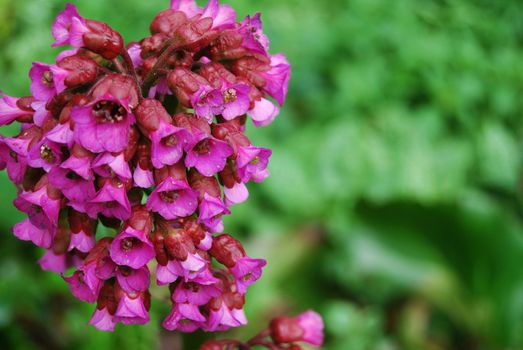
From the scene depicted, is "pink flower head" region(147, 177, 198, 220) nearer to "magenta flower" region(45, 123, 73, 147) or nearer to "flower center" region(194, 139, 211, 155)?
"flower center" region(194, 139, 211, 155)

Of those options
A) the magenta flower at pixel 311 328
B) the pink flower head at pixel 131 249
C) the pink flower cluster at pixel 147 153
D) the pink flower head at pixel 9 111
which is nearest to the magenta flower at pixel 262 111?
the pink flower cluster at pixel 147 153

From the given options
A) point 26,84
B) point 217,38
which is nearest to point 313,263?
point 26,84

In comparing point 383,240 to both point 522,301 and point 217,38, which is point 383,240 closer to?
point 522,301

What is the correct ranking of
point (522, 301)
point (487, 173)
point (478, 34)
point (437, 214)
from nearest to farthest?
point (522, 301)
point (437, 214)
point (487, 173)
point (478, 34)

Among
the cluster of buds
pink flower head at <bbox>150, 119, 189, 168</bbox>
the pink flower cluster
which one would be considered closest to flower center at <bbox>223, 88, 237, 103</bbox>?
the pink flower cluster

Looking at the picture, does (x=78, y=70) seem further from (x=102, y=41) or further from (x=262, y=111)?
(x=262, y=111)

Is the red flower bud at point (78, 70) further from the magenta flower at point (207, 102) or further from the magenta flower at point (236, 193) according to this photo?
the magenta flower at point (236, 193)

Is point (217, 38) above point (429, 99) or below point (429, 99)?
below

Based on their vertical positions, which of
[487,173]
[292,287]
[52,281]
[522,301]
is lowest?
[52,281]
